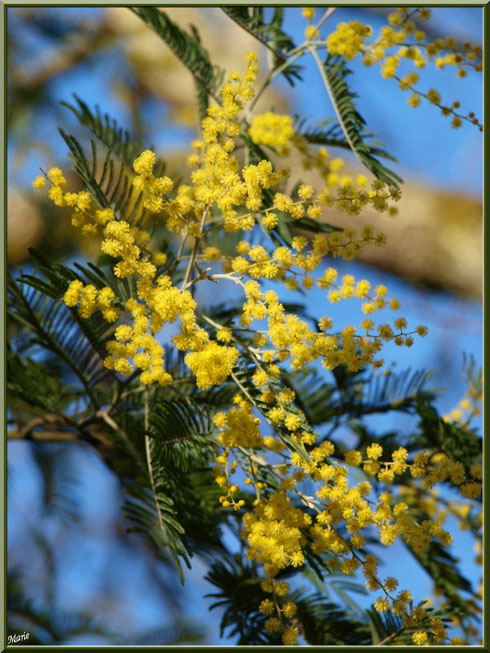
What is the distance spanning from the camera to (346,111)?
2.66 ft

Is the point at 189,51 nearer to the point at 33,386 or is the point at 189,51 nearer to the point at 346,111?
the point at 346,111

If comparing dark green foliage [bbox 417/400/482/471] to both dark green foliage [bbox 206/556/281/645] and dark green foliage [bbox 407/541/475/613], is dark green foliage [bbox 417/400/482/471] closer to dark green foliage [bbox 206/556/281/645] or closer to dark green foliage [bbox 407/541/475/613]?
dark green foliage [bbox 407/541/475/613]

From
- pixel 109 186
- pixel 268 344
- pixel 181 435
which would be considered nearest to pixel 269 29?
pixel 109 186

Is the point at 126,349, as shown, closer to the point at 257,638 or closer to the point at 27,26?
the point at 257,638

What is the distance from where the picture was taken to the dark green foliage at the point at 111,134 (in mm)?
854

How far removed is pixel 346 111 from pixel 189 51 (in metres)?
0.26

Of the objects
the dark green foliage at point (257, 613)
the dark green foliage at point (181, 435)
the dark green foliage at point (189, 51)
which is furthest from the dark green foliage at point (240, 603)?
the dark green foliage at point (189, 51)

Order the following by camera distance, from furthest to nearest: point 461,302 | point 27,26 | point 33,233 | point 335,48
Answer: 1. point 461,302
2. point 27,26
3. point 33,233
4. point 335,48

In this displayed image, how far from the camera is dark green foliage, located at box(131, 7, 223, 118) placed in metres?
0.91

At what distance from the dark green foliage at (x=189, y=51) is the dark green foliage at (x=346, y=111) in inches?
7.2

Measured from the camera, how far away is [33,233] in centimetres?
132

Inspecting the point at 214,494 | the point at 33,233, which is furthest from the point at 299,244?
the point at 33,233

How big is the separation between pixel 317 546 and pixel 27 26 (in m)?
1.62

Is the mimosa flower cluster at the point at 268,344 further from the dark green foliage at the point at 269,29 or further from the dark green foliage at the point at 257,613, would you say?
the dark green foliage at the point at 269,29
